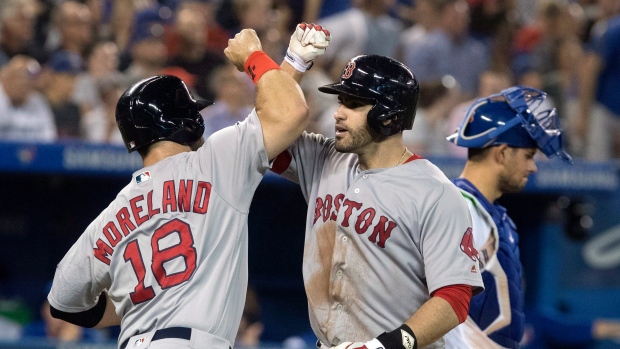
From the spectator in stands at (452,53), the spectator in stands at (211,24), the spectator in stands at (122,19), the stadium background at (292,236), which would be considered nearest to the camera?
the stadium background at (292,236)

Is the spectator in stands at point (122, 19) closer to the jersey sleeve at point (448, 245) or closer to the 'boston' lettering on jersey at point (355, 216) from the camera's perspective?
the 'boston' lettering on jersey at point (355, 216)

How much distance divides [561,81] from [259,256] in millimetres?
3146

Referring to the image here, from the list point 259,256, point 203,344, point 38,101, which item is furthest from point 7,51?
point 203,344

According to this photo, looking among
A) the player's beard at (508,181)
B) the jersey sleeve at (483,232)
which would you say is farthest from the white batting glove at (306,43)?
the player's beard at (508,181)

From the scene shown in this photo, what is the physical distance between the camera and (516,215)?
765 cm

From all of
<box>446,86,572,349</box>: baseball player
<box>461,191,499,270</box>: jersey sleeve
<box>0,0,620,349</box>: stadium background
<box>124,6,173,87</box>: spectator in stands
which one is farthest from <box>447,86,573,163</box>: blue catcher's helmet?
<box>124,6,173,87</box>: spectator in stands

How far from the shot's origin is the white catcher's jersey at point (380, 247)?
3068 mm

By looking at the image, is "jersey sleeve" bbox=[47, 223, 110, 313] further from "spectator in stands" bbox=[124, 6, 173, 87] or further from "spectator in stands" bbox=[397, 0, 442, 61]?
"spectator in stands" bbox=[397, 0, 442, 61]

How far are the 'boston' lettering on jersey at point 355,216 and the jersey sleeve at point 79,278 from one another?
785 mm

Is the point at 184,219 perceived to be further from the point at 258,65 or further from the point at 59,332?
the point at 59,332

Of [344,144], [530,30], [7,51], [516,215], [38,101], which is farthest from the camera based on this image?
[530,30]

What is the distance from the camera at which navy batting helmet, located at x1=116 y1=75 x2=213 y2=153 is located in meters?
3.22

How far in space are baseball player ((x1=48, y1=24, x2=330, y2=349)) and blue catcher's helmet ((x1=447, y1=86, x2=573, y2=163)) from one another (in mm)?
951

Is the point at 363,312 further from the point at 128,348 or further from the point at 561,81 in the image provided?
the point at 561,81
